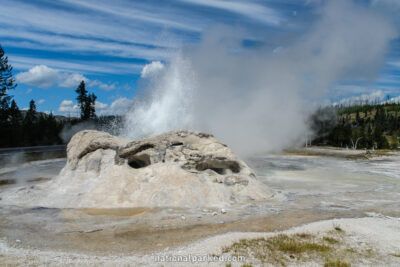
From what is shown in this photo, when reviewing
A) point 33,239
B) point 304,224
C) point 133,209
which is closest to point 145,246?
point 33,239

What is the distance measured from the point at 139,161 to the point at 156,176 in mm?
2013

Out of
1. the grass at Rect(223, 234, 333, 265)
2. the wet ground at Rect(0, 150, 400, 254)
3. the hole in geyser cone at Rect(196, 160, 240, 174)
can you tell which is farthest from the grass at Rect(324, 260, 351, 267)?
the hole in geyser cone at Rect(196, 160, 240, 174)

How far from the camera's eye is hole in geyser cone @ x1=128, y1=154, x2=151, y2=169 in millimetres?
13336

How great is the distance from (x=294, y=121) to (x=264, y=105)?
13.6 meters

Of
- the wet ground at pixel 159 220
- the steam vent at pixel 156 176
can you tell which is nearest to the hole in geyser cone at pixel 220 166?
the steam vent at pixel 156 176

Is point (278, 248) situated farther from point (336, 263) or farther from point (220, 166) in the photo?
point (220, 166)

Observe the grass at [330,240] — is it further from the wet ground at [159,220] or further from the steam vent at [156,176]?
the steam vent at [156,176]

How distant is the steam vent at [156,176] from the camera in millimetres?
11430

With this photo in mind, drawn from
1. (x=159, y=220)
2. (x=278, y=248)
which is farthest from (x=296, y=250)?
(x=159, y=220)

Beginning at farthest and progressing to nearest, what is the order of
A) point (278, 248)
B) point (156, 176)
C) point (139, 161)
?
point (139, 161) → point (156, 176) → point (278, 248)

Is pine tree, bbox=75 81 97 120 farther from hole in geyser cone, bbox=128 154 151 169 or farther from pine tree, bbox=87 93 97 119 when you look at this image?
hole in geyser cone, bbox=128 154 151 169

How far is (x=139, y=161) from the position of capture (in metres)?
14.0

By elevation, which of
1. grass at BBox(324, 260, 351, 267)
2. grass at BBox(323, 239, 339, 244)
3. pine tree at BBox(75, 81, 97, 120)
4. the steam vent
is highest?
pine tree at BBox(75, 81, 97, 120)

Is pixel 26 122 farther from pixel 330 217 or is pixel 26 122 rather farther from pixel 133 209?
pixel 330 217
